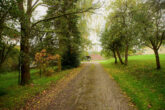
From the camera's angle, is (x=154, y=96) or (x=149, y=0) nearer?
(x=154, y=96)

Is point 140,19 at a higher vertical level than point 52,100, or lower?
higher

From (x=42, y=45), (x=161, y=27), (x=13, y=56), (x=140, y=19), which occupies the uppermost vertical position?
(x=140, y=19)

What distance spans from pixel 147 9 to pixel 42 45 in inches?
366

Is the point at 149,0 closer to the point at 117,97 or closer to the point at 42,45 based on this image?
the point at 117,97

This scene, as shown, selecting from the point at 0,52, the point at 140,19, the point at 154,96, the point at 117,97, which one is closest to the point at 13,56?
the point at 0,52

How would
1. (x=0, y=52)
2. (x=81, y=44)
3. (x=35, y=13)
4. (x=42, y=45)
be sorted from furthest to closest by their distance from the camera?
(x=81, y=44)
(x=42, y=45)
(x=35, y=13)
(x=0, y=52)

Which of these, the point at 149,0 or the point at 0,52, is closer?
the point at 0,52

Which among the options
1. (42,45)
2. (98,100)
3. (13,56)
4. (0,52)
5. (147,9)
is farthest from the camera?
(42,45)

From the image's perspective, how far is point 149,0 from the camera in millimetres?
6473

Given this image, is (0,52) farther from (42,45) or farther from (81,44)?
(81,44)

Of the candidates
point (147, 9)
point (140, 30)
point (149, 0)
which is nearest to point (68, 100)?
point (140, 30)

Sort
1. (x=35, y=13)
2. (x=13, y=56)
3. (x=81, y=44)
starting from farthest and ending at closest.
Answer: (x=81, y=44), (x=35, y=13), (x=13, y=56)

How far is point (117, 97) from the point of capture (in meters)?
4.28

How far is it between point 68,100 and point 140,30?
7673 mm
